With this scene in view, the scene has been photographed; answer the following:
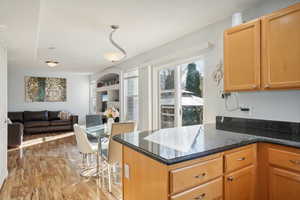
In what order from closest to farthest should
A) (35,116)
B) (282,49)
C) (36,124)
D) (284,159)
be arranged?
(284,159), (282,49), (36,124), (35,116)

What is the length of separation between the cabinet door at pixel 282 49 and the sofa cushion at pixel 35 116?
7683mm

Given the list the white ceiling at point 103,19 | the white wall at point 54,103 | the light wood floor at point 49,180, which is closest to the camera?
the white ceiling at point 103,19

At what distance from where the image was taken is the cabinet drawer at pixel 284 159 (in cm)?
155

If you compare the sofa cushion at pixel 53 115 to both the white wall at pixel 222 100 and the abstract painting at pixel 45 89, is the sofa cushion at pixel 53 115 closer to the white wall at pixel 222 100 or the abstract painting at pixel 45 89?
the abstract painting at pixel 45 89

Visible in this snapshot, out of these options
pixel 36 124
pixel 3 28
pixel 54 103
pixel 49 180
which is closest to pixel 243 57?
pixel 3 28

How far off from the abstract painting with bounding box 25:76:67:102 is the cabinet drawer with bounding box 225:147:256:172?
26.6 feet

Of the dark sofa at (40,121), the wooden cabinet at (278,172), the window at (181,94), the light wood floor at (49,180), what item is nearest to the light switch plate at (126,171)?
the light wood floor at (49,180)

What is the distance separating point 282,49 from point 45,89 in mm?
8335

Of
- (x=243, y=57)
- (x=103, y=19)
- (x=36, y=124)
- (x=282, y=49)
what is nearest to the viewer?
(x=282, y=49)

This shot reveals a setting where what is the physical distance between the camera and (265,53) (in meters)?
1.96

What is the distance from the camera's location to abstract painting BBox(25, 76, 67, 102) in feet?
25.5

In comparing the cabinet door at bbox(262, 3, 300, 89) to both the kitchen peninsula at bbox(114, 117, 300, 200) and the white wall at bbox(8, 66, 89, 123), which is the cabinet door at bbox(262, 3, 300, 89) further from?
the white wall at bbox(8, 66, 89, 123)

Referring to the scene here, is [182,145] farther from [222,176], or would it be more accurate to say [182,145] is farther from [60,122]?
[60,122]

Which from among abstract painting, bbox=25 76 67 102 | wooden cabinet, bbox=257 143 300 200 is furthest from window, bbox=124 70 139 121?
abstract painting, bbox=25 76 67 102
